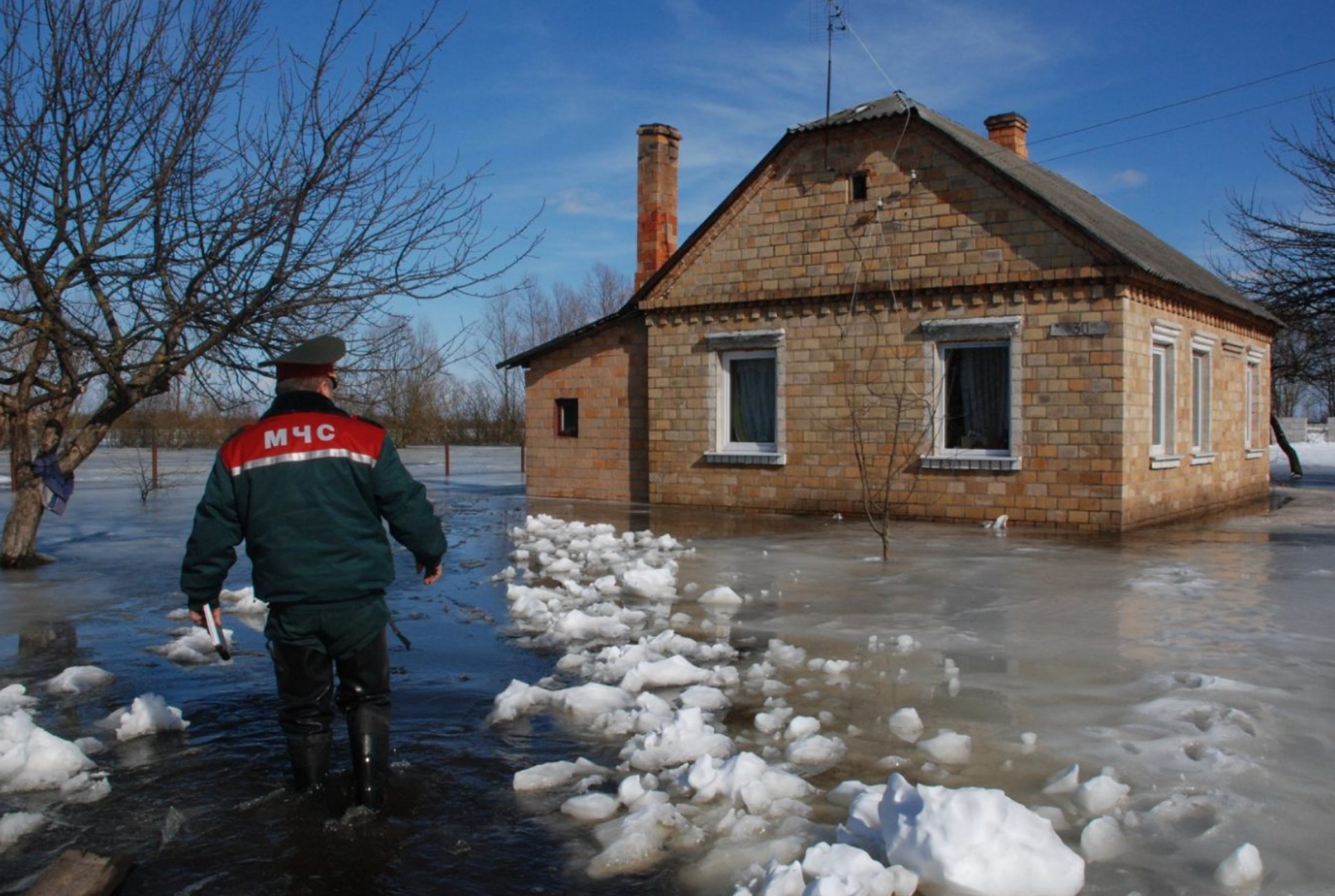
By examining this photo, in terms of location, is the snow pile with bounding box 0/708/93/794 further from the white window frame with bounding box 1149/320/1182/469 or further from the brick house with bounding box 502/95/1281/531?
the white window frame with bounding box 1149/320/1182/469

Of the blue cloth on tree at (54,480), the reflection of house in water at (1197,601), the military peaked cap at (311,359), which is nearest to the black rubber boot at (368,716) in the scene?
the military peaked cap at (311,359)

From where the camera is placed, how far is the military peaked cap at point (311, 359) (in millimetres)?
4352

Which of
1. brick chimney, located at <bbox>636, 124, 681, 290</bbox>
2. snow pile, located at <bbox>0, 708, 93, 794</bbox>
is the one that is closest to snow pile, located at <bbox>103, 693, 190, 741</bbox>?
snow pile, located at <bbox>0, 708, 93, 794</bbox>

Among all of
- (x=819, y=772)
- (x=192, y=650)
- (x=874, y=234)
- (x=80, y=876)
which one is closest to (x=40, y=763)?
(x=80, y=876)

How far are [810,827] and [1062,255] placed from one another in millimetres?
11475

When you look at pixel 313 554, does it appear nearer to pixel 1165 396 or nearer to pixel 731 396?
pixel 731 396

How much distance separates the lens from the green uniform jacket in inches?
165

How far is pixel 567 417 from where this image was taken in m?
19.0

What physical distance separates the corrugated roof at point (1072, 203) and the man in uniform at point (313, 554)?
1138cm

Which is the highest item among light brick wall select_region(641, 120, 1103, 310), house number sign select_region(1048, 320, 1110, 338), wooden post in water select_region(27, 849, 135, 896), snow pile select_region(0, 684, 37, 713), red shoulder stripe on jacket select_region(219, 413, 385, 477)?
light brick wall select_region(641, 120, 1103, 310)

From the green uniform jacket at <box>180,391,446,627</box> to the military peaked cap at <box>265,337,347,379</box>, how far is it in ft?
0.42

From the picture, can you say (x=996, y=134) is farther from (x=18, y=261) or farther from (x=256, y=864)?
(x=256, y=864)

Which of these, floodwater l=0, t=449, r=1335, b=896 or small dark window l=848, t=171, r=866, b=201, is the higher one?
small dark window l=848, t=171, r=866, b=201

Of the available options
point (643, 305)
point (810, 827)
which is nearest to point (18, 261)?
point (810, 827)
